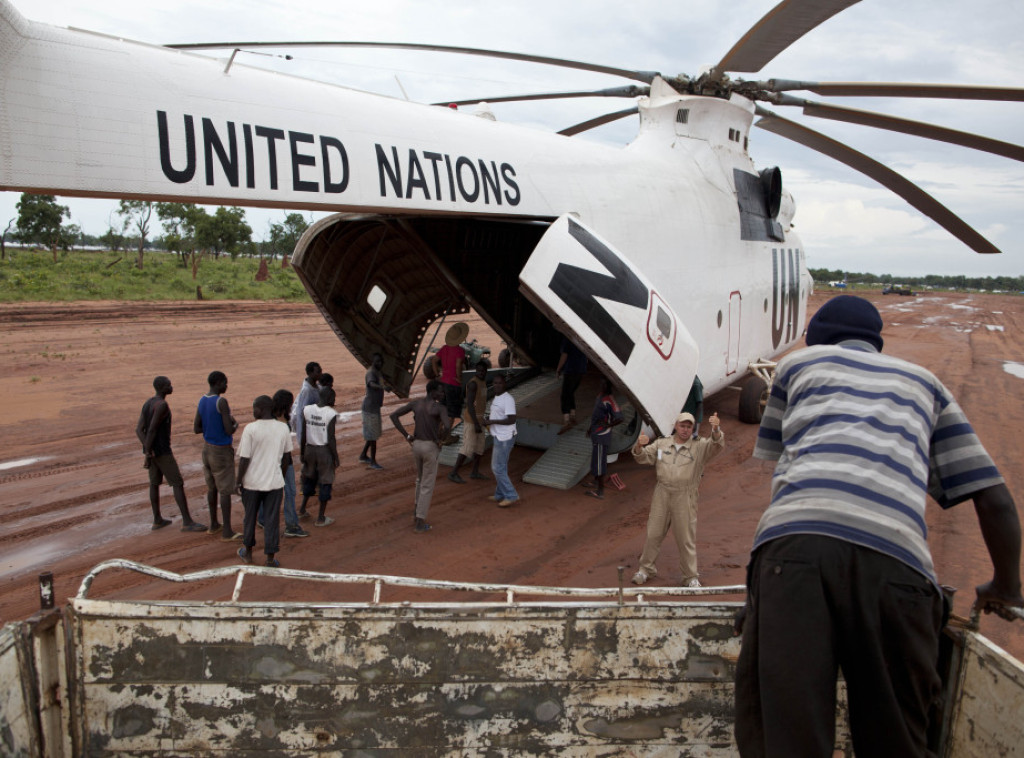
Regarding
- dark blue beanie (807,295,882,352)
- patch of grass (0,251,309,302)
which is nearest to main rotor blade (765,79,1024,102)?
dark blue beanie (807,295,882,352)

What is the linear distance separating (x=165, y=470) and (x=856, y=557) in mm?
7079

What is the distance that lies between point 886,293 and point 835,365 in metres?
73.8

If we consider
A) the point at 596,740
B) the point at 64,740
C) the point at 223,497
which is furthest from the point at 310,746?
the point at 223,497

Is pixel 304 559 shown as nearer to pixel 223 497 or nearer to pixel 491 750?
pixel 223 497

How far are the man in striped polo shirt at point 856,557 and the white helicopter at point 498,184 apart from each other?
4.23 metres

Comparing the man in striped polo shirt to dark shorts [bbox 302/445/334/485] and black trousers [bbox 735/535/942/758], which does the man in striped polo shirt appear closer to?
black trousers [bbox 735/535/942/758]

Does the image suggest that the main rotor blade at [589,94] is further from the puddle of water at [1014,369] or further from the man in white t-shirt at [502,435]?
the puddle of water at [1014,369]

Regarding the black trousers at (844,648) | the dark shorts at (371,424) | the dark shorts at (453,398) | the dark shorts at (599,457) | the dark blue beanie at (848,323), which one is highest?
the dark blue beanie at (848,323)

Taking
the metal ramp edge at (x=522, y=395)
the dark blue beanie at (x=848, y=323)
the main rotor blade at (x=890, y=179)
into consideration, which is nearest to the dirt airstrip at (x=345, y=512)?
the metal ramp edge at (x=522, y=395)

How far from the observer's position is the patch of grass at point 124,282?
1123 inches

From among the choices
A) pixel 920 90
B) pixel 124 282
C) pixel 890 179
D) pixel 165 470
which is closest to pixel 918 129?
pixel 920 90

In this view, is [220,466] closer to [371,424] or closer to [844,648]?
[371,424]

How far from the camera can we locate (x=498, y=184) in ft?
23.6

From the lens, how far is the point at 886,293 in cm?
6738
